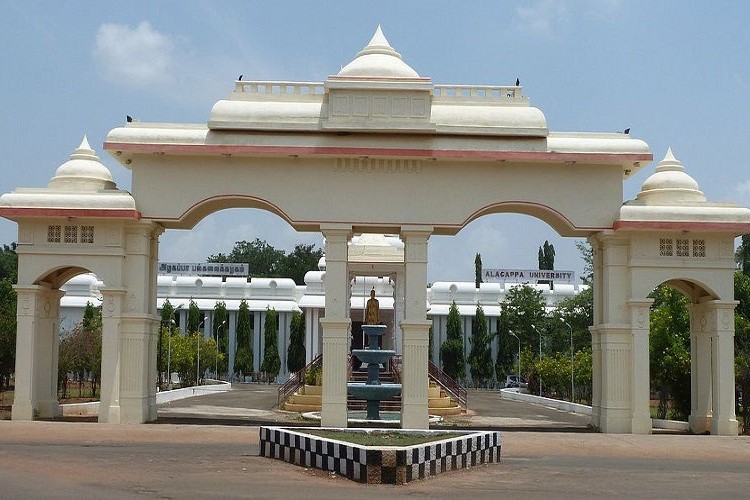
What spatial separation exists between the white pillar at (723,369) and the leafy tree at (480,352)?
32417mm

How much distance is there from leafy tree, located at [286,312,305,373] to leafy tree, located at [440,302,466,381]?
7.66 m

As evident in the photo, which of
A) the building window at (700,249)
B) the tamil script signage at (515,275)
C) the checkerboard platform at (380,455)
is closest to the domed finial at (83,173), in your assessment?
the checkerboard platform at (380,455)

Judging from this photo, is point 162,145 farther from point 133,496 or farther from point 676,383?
point 676,383

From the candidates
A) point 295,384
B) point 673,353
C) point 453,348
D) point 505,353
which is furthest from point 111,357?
point 505,353

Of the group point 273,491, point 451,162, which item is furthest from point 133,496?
point 451,162

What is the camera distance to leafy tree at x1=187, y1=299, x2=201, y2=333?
53.5 m

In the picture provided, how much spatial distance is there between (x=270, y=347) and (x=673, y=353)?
31476 millimetres

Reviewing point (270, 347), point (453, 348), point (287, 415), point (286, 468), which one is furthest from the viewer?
point (270, 347)

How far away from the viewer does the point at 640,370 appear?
21734 mm

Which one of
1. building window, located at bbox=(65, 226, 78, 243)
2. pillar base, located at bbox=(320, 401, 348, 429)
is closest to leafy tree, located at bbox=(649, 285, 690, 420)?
pillar base, located at bbox=(320, 401, 348, 429)

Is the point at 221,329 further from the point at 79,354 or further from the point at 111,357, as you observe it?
the point at 111,357

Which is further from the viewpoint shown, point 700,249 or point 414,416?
point 700,249

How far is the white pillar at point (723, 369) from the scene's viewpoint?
2166 cm

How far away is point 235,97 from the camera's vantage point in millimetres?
22250
